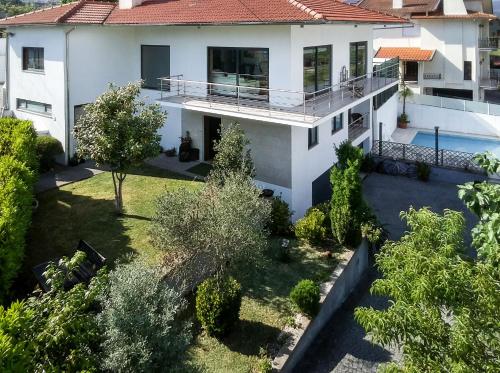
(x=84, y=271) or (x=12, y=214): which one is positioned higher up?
(x=12, y=214)

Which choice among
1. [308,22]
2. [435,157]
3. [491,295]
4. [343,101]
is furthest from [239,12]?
[491,295]

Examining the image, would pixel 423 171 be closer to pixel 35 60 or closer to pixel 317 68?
pixel 317 68

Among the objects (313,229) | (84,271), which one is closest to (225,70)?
(313,229)

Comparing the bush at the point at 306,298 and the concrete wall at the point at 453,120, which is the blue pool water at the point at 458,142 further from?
the bush at the point at 306,298

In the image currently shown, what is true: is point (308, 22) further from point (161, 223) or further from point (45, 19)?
point (45, 19)

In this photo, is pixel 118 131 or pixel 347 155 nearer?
pixel 118 131

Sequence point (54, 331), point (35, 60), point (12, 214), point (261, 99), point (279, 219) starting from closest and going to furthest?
point (54, 331) → point (12, 214) → point (279, 219) → point (261, 99) → point (35, 60)

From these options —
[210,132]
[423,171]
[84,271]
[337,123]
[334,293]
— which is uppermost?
[337,123]

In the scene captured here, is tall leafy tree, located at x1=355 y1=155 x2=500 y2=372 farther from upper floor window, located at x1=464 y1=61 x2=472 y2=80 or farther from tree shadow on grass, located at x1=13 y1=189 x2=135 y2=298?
upper floor window, located at x1=464 y1=61 x2=472 y2=80
